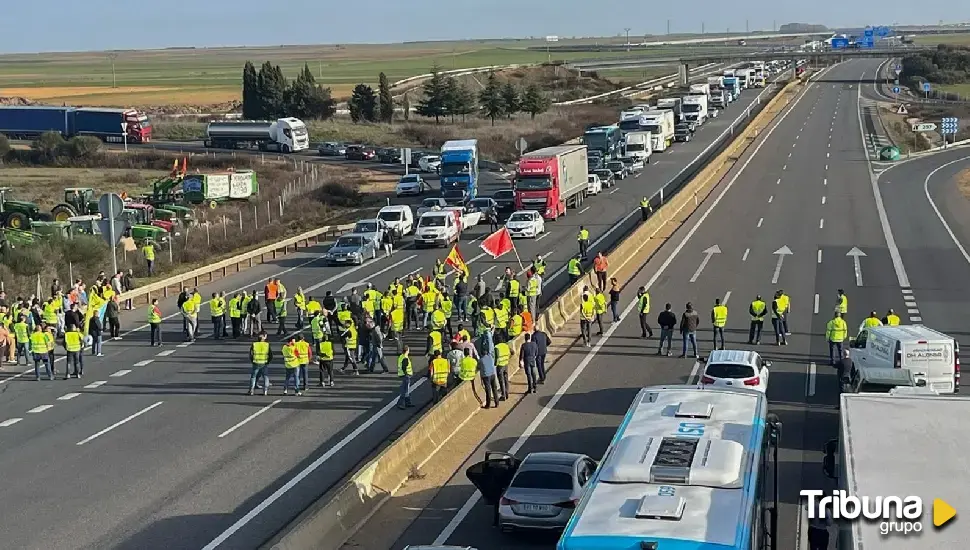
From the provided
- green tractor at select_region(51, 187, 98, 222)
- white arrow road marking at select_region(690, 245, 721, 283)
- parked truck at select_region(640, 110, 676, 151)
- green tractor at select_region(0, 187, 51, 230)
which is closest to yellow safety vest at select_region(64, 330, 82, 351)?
white arrow road marking at select_region(690, 245, 721, 283)

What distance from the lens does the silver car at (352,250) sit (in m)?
45.4

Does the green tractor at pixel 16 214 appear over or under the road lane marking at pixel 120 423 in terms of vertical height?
over

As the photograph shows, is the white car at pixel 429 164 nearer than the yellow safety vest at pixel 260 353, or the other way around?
the yellow safety vest at pixel 260 353

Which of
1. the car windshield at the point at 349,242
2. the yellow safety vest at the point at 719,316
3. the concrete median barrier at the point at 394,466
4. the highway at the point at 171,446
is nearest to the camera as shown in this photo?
the concrete median barrier at the point at 394,466

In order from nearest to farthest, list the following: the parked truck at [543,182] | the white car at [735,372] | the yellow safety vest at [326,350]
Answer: the white car at [735,372] → the yellow safety vest at [326,350] → the parked truck at [543,182]

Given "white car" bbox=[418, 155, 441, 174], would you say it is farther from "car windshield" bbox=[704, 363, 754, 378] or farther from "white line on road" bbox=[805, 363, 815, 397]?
"car windshield" bbox=[704, 363, 754, 378]

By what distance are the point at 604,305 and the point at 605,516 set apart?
65.4ft

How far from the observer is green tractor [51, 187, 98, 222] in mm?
58125

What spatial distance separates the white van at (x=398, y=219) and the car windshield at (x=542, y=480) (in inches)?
1354

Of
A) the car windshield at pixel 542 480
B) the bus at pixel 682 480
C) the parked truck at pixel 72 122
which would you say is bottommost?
the car windshield at pixel 542 480

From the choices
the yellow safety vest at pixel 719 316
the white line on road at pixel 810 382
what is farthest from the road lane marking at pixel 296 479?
the white line on road at pixel 810 382

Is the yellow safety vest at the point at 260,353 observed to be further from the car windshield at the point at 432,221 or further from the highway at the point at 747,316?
the car windshield at the point at 432,221

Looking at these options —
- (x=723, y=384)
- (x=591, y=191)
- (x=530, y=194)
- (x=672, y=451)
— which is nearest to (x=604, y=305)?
(x=723, y=384)

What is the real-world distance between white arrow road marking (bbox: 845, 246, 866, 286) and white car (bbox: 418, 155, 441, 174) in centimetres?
3948
